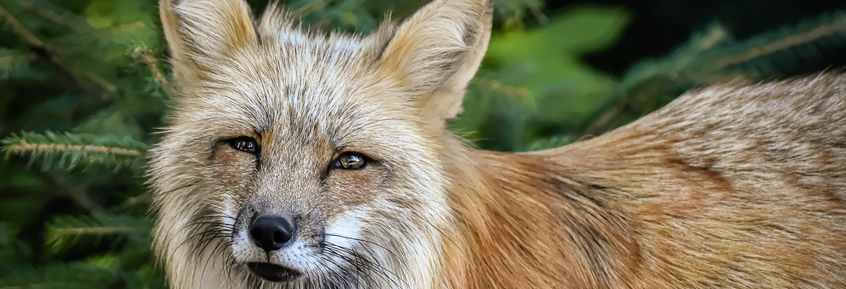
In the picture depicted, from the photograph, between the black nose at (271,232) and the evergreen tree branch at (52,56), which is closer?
the black nose at (271,232)

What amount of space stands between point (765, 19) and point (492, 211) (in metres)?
2.91

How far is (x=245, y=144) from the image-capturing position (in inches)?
67.7

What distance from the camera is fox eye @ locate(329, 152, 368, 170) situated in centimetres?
168

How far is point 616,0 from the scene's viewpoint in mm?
3887

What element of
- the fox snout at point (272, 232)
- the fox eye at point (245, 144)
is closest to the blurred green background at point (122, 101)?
the fox eye at point (245, 144)

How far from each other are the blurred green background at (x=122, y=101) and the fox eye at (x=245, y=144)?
33 cm

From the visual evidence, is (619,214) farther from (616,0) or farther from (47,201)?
(616,0)

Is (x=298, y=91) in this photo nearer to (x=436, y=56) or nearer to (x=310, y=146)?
(x=310, y=146)

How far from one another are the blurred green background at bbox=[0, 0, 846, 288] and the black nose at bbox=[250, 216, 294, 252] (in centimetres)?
60

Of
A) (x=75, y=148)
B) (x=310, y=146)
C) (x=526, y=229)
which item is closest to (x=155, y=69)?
(x=75, y=148)

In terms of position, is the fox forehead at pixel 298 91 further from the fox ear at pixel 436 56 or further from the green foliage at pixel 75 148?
the green foliage at pixel 75 148

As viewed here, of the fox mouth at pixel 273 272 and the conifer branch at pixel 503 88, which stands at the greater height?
the conifer branch at pixel 503 88

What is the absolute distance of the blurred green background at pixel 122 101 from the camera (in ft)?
6.32

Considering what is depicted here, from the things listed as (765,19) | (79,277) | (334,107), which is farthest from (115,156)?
(765,19)
